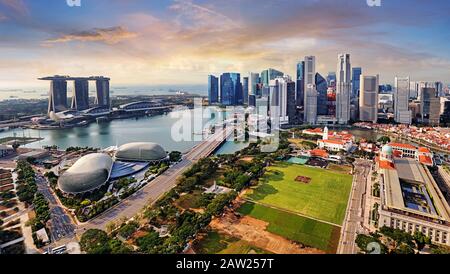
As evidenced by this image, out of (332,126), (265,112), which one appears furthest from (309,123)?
(265,112)

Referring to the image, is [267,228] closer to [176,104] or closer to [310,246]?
[310,246]

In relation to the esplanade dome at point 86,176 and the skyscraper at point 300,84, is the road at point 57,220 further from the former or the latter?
the skyscraper at point 300,84

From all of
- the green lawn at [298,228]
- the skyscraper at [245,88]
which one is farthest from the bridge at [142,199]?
the skyscraper at [245,88]

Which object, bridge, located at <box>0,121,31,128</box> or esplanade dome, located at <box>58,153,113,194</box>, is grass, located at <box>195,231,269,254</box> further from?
bridge, located at <box>0,121,31,128</box>

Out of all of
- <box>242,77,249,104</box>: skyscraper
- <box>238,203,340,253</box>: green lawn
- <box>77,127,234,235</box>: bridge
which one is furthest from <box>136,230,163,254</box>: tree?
<box>242,77,249,104</box>: skyscraper

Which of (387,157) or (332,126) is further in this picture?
(332,126)

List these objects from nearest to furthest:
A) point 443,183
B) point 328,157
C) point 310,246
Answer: point 310,246
point 443,183
point 328,157

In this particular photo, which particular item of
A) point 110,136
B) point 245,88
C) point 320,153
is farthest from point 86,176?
point 245,88
